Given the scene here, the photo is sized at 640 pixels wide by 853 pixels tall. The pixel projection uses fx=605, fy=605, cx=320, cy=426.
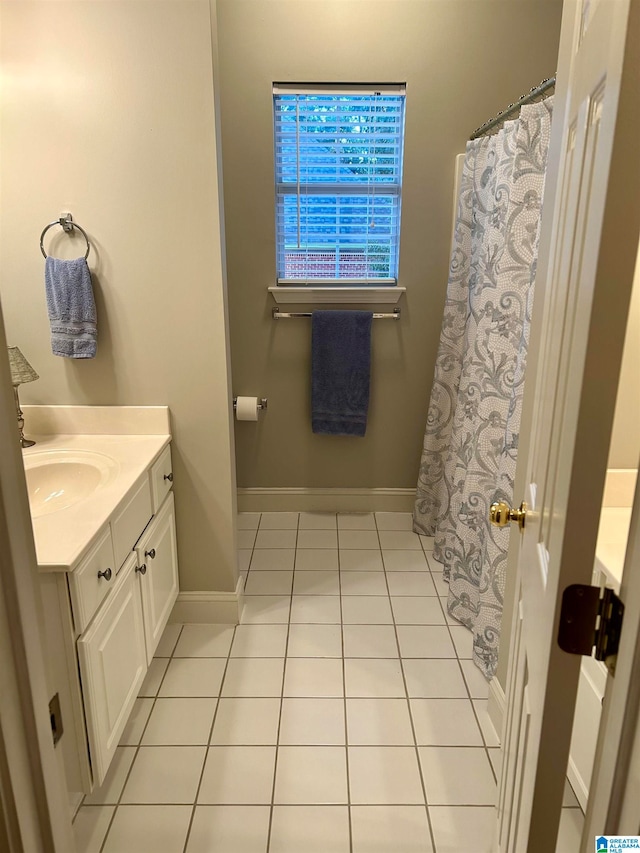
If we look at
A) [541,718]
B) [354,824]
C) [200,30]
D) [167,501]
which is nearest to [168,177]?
[200,30]

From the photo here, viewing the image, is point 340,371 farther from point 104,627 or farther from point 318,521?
point 104,627

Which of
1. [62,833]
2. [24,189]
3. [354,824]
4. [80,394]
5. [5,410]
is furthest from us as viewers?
→ [80,394]

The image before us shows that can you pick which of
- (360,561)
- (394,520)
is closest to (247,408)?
(360,561)

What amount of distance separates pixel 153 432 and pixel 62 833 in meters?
1.54

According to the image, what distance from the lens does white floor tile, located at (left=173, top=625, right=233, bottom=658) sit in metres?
2.28

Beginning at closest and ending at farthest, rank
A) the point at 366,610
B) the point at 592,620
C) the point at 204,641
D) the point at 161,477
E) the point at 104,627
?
1. the point at 592,620
2. the point at 104,627
3. the point at 161,477
4. the point at 204,641
5. the point at 366,610

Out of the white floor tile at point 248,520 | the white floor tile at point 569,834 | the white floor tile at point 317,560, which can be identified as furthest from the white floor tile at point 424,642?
the white floor tile at point 248,520

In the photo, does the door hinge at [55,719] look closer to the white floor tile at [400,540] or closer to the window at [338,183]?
the white floor tile at [400,540]

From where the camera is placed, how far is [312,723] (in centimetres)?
196

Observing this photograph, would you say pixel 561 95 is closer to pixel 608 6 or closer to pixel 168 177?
pixel 608 6

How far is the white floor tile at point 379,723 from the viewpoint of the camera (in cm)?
189

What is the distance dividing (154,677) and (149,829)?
610 millimetres

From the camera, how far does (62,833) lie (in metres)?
0.80

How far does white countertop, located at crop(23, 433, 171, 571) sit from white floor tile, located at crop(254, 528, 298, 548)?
1.10 m
